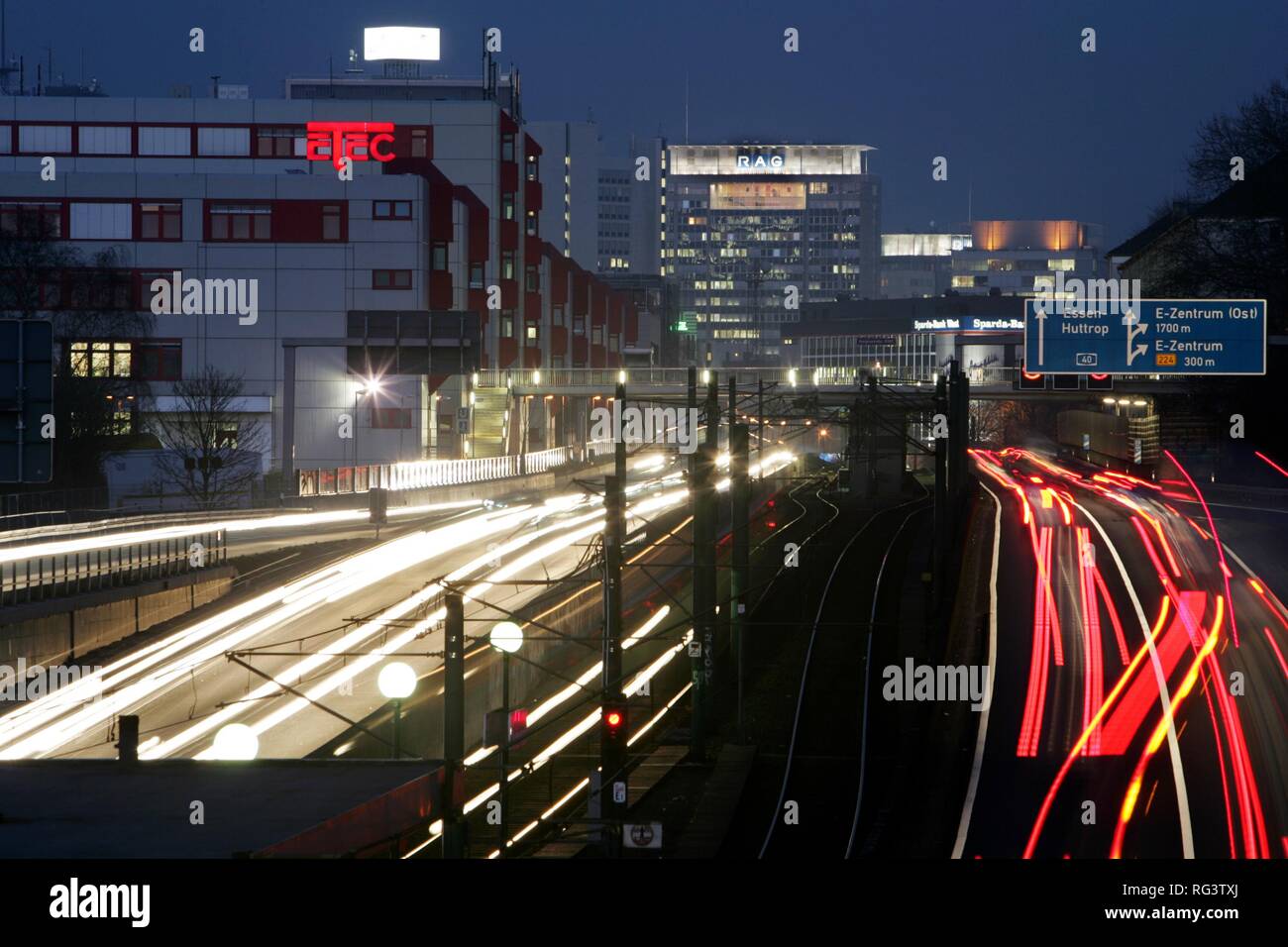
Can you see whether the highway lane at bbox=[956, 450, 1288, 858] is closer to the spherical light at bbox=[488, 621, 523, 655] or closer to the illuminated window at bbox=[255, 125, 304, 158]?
the spherical light at bbox=[488, 621, 523, 655]

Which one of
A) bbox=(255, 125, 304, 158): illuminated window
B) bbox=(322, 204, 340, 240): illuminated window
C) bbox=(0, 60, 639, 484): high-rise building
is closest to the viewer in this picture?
bbox=(0, 60, 639, 484): high-rise building

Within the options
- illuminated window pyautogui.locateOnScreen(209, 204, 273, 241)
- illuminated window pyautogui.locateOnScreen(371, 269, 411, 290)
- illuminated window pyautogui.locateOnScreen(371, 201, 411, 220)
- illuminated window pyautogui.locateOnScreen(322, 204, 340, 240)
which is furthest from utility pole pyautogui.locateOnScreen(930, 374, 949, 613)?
illuminated window pyautogui.locateOnScreen(209, 204, 273, 241)

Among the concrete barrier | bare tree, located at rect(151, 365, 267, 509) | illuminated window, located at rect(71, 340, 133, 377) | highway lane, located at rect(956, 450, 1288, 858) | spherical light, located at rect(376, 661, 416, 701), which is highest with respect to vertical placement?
illuminated window, located at rect(71, 340, 133, 377)

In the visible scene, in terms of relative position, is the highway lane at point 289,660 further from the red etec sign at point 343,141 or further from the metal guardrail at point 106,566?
the red etec sign at point 343,141

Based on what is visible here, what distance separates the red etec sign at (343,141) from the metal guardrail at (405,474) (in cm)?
1444

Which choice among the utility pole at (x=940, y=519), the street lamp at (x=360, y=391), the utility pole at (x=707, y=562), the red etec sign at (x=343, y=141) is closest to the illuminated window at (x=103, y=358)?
the street lamp at (x=360, y=391)

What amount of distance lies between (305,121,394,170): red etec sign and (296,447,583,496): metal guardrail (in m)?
14.4

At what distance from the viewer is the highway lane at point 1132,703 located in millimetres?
18953

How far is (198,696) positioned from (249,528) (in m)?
14.6

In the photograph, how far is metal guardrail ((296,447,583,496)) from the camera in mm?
45969

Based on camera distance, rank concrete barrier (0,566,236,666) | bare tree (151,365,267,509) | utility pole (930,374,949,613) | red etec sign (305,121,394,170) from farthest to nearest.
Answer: red etec sign (305,121,394,170)
bare tree (151,365,267,509)
utility pole (930,374,949,613)
concrete barrier (0,566,236,666)

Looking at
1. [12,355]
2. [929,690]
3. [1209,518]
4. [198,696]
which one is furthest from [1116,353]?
[12,355]

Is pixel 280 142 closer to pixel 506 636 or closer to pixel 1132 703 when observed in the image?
pixel 1132 703

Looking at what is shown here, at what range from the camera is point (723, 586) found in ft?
121
